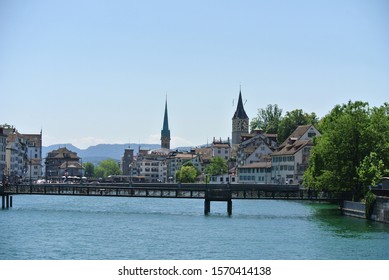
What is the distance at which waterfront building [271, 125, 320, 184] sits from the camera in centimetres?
15375

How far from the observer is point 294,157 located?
513 feet

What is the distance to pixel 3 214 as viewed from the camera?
8712 centimetres

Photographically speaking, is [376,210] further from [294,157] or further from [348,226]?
[294,157]

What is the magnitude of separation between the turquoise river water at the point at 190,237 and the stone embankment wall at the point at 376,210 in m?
0.96

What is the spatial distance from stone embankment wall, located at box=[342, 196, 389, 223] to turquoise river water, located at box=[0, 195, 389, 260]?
37.9 inches

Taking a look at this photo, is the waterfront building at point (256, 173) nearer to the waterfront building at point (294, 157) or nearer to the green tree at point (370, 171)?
the waterfront building at point (294, 157)

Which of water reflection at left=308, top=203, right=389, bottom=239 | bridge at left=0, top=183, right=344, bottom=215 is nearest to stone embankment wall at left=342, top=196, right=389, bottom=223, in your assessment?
water reflection at left=308, top=203, right=389, bottom=239

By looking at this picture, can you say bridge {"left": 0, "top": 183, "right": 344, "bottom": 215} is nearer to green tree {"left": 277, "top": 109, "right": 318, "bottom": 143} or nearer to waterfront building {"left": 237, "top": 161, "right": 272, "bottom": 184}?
waterfront building {"left": 237, "top": 161, "right": 272, "bottom": 184}

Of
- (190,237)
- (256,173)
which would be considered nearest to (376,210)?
(190,237)

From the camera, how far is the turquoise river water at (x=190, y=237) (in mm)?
52406
